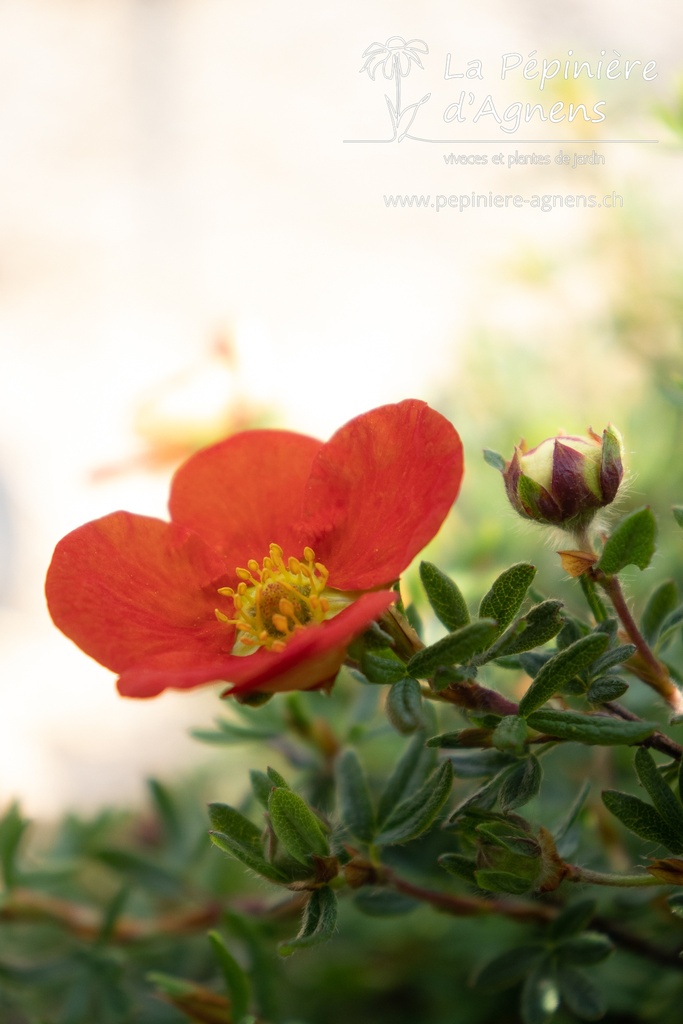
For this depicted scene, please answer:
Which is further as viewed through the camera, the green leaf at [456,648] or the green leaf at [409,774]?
the green leaf at [409,774]

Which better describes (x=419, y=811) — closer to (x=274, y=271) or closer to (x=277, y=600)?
(x=277, y=600)

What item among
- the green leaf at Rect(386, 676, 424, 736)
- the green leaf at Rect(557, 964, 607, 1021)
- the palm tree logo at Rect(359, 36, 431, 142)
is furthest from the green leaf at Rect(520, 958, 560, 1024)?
the palm tree logo at Rect(359, 36, 431, 142)

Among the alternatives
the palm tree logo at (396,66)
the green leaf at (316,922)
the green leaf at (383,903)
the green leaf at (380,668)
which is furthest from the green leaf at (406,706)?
the palm tree logo at (396,66)

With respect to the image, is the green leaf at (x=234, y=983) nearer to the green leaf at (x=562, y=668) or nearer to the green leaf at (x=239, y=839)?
the green leaf at (x=239, y=839)

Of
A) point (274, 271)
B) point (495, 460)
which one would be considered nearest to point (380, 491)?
point (495, 460)

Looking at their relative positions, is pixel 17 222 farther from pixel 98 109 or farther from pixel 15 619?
pixel 15 619

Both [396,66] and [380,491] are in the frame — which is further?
[396,66]
